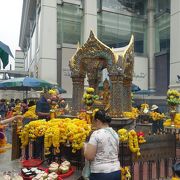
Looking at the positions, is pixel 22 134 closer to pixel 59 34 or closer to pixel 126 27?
pixel 59 34

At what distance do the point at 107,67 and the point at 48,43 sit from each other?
50.8 ft

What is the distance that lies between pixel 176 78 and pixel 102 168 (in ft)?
73.7

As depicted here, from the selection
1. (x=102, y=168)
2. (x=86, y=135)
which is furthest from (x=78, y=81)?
(x=102, y=168)

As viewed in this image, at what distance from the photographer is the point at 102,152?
431 cm

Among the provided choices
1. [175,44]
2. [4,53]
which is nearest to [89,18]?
[175,44]

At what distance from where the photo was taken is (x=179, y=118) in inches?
430

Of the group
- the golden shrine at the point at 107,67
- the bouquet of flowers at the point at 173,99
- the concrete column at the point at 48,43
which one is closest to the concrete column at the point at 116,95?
the golden shrine at the point at 107,67

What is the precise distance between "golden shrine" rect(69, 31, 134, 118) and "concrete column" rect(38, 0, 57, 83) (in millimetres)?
12396

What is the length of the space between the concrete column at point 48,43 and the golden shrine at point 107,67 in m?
12.4

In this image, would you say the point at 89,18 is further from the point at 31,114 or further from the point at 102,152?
the point at 102,152

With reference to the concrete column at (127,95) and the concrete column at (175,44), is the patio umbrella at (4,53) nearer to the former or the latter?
the concrete column at (127,95)

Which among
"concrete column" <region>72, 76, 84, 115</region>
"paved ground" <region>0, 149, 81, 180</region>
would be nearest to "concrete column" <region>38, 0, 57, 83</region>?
"concrete column" <region>72, 76, 84, 115</region>

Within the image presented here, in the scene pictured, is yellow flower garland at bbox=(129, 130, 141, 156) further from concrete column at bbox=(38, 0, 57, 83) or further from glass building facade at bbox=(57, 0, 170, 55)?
glass building facade at bbox=(57, 0, 170, 55)

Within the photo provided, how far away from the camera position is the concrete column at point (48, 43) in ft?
81.9
